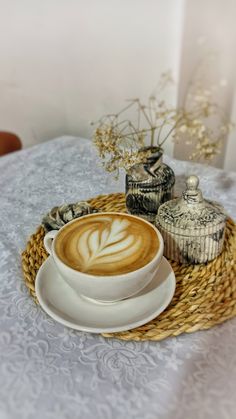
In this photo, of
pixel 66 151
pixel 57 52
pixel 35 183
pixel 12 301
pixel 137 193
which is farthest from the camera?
pixel 57 52

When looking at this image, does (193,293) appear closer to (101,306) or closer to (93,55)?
(101,306)

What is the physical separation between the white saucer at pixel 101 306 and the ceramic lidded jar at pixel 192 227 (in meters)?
0.04

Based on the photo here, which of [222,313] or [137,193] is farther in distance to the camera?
[137,193]

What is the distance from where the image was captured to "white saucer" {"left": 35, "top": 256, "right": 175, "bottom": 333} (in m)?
0.47

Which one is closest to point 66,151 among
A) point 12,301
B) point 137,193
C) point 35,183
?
point 35,183

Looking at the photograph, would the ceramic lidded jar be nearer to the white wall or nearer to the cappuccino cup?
the cappuccino cup

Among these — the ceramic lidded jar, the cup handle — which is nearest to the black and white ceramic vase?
the ceramic lidded jar

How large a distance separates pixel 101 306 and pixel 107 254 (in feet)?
0.21

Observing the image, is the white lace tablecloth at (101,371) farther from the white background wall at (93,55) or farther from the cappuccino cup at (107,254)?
the white background wall at (93,55)

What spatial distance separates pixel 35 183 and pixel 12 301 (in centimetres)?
39

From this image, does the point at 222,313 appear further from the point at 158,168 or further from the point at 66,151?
the point at 66,151

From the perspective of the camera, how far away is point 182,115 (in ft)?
1.88

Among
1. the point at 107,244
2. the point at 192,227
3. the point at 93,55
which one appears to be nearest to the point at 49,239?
the point at 107,244

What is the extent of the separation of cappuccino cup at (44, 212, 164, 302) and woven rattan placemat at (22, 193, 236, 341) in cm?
5
